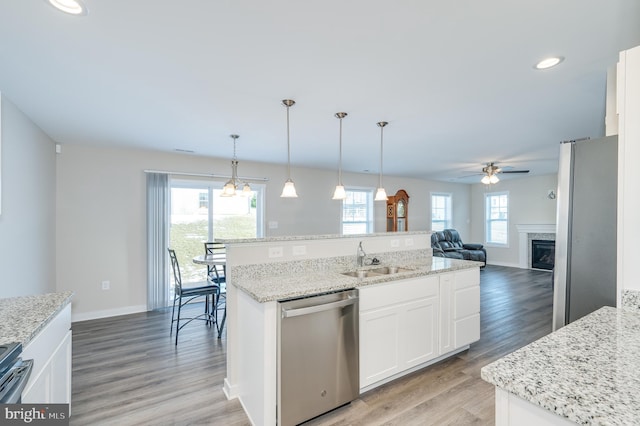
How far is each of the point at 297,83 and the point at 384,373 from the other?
7.80 feet

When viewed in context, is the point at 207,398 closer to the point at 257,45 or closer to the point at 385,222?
the point at 257,45

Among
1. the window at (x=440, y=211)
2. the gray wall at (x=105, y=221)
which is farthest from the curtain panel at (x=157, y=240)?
the window at (x=440, y=211)

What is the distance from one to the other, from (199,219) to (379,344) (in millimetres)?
3803

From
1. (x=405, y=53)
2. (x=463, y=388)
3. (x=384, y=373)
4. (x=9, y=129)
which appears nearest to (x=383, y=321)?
(x=384, y=373)

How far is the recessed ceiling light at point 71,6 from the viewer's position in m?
1.45

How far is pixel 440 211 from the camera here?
8820mm

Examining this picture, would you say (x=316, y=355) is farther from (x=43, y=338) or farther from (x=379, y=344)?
(x=43, y=338)

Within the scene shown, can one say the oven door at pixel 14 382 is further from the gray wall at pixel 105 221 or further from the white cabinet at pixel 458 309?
the gray wall at pixel 105 221

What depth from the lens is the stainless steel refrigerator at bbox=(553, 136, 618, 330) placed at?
1.83m

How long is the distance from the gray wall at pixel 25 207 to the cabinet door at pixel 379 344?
296cm

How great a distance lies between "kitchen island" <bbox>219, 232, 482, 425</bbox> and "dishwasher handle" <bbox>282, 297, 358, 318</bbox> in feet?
0.27

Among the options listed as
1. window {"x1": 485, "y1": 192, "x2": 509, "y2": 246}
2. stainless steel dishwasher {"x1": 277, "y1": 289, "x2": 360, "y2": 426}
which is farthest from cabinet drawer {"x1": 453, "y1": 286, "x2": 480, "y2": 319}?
window {"x1": 485, "y1": 192, "x2": 509, "y2": 246}

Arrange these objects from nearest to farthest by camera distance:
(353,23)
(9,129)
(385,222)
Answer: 1. (353,23)
2. (9,129)
3. (385,222)

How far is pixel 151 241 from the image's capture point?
4.50 m
